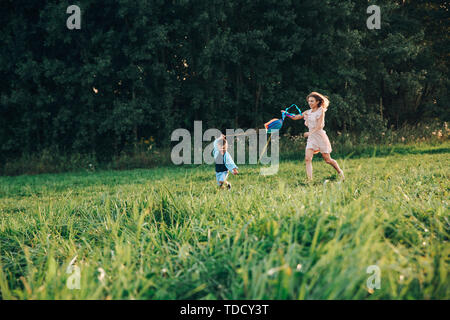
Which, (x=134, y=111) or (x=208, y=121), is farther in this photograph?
(x=208, y=121)

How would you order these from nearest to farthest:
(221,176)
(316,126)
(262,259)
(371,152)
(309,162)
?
(262,259) → (221,176) → (309,162) → (316,126) → (371,152)

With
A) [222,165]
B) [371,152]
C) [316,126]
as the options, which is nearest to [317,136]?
[316,126]

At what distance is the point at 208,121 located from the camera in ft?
51.9

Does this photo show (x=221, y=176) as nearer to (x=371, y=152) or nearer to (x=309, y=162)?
(x=309, y=162)

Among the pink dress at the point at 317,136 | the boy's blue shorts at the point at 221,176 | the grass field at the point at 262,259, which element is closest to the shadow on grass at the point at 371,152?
the pink dress at the point at 317,136

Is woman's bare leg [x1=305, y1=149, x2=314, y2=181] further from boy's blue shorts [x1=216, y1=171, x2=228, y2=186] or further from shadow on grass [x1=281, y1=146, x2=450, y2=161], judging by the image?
shadow on grass [x1=281, y1=146, x2=450, y2=161]

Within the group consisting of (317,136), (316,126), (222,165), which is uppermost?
(316,126)

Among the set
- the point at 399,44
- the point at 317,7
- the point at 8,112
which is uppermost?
the point at 317,7

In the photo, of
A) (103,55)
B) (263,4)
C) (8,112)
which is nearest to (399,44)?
(263,4)

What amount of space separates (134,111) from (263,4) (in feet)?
28.4

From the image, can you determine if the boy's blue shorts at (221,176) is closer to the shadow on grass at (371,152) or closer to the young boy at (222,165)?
the young boy at (222,165)

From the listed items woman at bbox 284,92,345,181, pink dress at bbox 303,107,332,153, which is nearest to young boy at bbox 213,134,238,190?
woman at bbox 284,92,345,181

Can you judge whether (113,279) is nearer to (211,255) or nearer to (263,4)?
(211,255)
